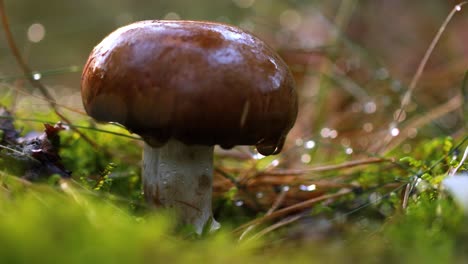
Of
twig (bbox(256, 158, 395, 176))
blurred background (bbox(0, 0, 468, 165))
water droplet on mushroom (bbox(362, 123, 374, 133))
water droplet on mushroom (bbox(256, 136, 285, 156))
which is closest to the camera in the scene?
water droplet on mushroom (bbox(256, 136, 285, 156))

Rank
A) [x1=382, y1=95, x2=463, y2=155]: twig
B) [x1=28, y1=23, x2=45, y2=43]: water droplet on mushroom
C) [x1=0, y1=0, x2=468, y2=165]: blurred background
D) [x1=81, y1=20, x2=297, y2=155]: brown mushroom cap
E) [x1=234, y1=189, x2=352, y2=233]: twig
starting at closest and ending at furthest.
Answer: [x1=81, y1=20, x2=297, y2=155]: brown mushroom cap
[x1=234, y1=189, x2=352, y2=233]: twig
[x1=28, y1=23, x2=45, y2=43]: water droplet on mushroom
[x1=382, y1=95, x2=463, y2=155]: twig
[x1=0, y1=0, x2=468, y2=165]: blurred background

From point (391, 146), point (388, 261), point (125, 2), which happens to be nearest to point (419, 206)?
point (388, 261)

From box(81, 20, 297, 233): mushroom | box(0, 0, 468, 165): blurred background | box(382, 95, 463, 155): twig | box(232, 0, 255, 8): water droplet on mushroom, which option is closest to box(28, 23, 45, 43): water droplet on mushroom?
box(0, 0, 468, 165): blurred background

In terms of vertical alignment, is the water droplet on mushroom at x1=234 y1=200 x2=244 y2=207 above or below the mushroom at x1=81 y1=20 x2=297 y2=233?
below

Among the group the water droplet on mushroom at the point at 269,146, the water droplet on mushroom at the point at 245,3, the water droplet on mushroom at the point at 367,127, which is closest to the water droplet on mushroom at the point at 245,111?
the water droplet on mushroom at the point at 269,146

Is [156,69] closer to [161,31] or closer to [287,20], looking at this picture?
[161,31]

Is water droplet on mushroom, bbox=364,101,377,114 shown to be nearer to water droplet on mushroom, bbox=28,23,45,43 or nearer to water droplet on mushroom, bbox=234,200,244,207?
water droplet on mushroom, bbox=234,200,244,207

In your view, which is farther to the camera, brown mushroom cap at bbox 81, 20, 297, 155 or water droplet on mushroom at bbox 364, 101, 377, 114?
water droplet on mushroom at bbox 364, 101, 377, 114
